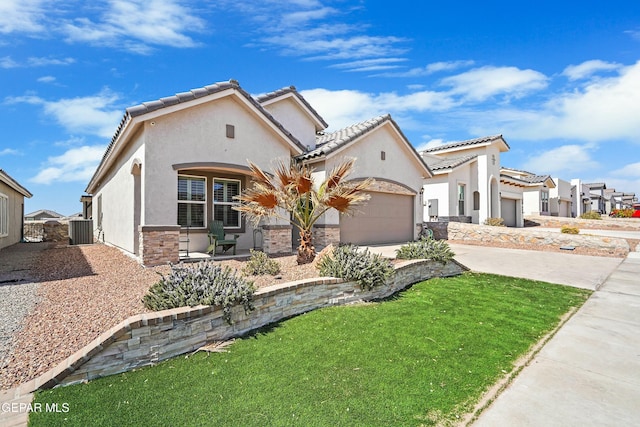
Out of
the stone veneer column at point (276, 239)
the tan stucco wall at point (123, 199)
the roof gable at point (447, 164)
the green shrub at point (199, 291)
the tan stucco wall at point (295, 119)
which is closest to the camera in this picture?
the green shrub at point (199, 291)

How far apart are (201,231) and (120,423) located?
375 inches

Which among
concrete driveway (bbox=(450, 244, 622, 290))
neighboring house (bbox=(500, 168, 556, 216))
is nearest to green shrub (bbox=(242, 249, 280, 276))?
concrete driveway (bbox=(450, 244, 622, 290))

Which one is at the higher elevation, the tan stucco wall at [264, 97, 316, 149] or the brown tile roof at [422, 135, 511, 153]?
the brown tile roof at [422, 135, 511, 153]

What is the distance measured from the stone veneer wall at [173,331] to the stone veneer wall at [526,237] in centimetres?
1451

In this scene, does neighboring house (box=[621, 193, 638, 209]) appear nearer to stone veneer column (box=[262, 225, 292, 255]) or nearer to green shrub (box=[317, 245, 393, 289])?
stone veneer column (box=[262, 225, 292, 255])

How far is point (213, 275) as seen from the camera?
5547 mm

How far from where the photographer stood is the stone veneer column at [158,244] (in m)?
9.28

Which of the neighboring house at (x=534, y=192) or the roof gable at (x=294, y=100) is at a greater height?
the roof gable at (x=294, y=100)

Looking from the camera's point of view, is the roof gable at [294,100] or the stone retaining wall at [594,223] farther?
the stone retaining wall at [594,223]

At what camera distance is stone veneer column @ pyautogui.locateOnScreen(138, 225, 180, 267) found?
9.28 m

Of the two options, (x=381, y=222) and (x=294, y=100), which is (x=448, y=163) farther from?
(x=294, y=100)

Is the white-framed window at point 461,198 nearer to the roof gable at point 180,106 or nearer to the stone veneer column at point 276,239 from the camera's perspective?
the roof gable at point 180,106

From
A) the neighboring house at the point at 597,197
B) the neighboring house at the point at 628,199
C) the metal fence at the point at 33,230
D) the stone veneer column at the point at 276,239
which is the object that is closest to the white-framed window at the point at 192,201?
the stone veneer column at the point at 276,239

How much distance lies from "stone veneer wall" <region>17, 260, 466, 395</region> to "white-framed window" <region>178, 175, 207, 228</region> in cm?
721
